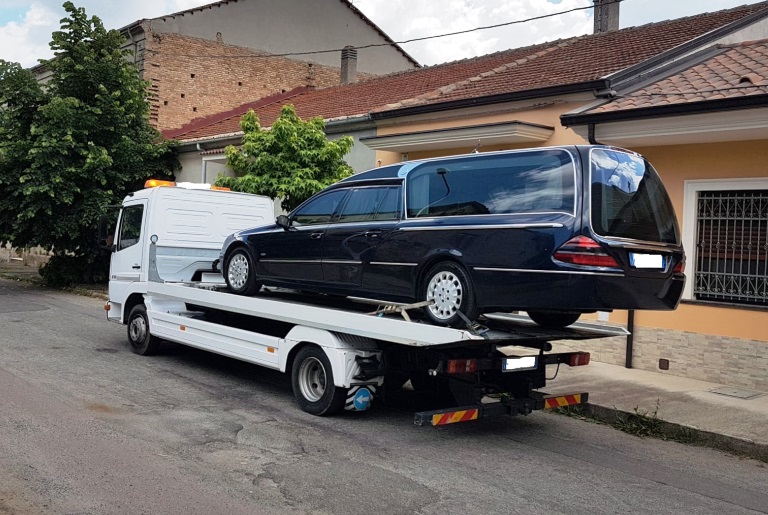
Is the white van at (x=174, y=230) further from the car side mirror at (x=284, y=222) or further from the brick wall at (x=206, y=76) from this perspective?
the brick wall at (x=206, y=76)

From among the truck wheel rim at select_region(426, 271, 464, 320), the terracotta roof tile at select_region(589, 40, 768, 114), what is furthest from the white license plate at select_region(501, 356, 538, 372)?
the terracotta roof tile at select_region(589, 40, 768, 114)

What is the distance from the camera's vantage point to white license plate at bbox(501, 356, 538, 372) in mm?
6488

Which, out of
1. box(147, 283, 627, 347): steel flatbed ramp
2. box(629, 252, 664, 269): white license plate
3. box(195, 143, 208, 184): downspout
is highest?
box(195, 143, 208, 184): downspout

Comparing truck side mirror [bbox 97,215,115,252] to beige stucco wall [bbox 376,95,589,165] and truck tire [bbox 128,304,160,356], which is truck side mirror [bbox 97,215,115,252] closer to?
truck tire [bbox 128,304,160,356]

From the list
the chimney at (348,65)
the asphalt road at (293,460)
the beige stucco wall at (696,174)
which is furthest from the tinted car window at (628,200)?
the chimney at (348,65)

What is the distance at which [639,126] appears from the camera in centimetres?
991

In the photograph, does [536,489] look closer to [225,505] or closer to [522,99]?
[225,505]

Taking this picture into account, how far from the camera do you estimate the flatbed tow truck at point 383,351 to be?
6.39 m

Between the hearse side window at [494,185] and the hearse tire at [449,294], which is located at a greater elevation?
the hearse side window at [494,185]

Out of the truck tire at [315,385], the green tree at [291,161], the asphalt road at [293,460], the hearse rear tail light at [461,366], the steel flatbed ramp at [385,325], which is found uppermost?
the green tree at [291,161]

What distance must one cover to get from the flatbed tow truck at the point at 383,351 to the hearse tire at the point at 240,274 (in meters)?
0.21

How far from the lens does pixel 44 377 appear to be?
8.59m

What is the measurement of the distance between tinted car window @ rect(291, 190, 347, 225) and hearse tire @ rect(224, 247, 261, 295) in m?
0.90

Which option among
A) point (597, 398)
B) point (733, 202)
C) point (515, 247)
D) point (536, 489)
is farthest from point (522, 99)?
point (536, 489)
